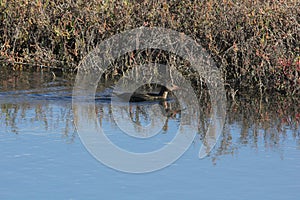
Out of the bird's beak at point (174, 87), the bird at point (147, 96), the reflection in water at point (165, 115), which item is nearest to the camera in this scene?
the reflection in water at point (165, 115)

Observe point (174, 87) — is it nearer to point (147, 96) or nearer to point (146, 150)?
point (147, 96)

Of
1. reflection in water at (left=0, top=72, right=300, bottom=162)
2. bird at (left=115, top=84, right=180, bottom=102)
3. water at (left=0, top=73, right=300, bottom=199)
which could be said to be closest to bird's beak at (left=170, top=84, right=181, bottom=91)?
bird at (left=115, top=84, right=180, bottom=102)

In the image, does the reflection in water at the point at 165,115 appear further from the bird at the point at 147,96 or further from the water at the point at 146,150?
the bird at the point at 147,96

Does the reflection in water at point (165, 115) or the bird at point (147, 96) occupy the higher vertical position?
the bird at point (147, 96)

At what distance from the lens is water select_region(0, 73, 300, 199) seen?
287 inches

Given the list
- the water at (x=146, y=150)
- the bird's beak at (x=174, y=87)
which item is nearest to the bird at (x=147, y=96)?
the bird's beak at (x=174, y=87)

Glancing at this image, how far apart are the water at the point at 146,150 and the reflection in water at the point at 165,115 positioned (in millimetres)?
12

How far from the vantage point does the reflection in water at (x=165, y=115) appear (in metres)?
9.33

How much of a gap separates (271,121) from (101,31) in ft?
13.7

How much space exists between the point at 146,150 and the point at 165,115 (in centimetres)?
193

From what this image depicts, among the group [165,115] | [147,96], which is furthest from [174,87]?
[165,115]

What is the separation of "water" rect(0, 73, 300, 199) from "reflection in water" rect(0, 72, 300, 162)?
12 mm

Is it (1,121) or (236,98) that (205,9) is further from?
(1,121)

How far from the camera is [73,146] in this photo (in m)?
8.80
